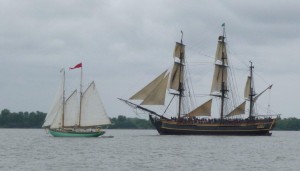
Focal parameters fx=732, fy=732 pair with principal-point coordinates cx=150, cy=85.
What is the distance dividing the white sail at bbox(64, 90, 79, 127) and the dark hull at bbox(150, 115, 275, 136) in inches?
766

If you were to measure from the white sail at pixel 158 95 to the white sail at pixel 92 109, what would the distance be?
1126cm

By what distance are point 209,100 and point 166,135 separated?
8.46 metres

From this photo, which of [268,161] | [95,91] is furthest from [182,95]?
[268,161]

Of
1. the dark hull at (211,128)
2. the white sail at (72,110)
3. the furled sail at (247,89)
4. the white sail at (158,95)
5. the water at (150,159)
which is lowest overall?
the water at (150,159)

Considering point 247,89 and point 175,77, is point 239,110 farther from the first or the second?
point 175,77

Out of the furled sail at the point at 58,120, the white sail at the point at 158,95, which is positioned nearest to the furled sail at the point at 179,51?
the white sail at the point at 158,95

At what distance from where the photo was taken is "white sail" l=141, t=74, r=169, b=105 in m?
104

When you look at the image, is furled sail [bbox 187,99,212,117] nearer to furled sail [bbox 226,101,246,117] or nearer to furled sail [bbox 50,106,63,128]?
furled sail [bbox 226,101,246,117]

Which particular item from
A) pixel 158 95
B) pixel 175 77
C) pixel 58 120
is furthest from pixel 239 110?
pixel 58 120

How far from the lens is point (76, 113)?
95312mm

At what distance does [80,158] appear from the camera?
62906mm

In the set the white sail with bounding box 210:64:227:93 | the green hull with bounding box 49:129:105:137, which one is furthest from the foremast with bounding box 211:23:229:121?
the green hull with bounding box 49:129:105:137

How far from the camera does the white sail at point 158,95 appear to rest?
10394 centimetres

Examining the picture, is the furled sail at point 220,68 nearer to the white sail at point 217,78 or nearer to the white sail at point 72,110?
the white sail at point 217,78
